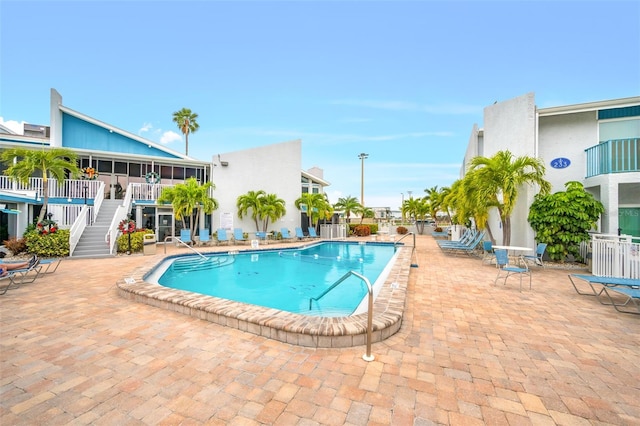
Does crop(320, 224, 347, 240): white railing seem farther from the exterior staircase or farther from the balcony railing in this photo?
the balcony railing

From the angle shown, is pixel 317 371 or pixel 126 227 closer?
pixel 317 371

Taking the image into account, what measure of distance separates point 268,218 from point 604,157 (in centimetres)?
1719

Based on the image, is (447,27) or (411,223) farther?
(411,223)

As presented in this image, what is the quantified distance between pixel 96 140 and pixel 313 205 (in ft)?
51.3

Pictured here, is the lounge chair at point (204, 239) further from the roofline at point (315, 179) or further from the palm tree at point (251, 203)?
the roofline at point (315, 179)

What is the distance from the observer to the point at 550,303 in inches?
210

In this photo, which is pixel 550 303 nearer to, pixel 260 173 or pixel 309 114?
pixel 260 173

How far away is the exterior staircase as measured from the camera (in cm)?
1134

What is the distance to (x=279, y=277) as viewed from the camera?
31.1 ft

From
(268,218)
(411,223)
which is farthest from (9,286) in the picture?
(411,223)

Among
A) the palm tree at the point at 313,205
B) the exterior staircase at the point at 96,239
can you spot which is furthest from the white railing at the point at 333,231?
the exterior staircase at the point at 96,239

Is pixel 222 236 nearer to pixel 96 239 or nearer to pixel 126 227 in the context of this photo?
pixel 126 227

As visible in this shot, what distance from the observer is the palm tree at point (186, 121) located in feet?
107

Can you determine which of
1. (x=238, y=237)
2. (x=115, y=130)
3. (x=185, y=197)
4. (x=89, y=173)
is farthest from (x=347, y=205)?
(x=89, y=173)
